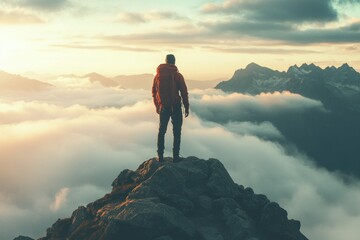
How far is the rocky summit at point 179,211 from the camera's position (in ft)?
69.4

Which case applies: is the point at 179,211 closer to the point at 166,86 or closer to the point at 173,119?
the point at 173,119

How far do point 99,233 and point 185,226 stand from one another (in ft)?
13.9

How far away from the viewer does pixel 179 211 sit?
22453 millimetres

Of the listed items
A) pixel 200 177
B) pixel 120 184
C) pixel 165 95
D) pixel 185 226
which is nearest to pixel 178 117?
pixel 165 95

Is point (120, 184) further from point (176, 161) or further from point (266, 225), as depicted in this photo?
point (266, 225)

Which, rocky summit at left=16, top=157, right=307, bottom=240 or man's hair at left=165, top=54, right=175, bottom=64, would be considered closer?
rocky summit at left=16, top=157, right=307, bottom=240

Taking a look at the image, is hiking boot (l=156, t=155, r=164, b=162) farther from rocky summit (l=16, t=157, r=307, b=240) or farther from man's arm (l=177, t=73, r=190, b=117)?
man's arm (l=177, t=73, r=190, b=117)

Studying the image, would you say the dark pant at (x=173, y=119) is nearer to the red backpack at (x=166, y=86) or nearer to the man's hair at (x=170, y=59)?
the red backpack at (x=166, y=86)

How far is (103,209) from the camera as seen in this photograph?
23.6 meters

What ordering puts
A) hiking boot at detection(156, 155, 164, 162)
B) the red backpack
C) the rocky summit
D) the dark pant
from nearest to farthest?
the rocky summit < the red backpack < the dark pant < hiking boot at detection(156, 155, 164, 162)

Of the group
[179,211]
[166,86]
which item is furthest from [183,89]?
[179,211]

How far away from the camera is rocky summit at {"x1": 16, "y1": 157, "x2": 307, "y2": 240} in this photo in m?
21.2

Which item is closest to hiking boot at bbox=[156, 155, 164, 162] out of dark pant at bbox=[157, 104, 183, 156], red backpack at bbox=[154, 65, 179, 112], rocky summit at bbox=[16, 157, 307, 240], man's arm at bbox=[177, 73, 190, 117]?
dark pant at bbox=[157, 104, 183, 156]

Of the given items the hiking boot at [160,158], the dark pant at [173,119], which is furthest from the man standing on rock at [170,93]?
the hiking boot at [160,158]
